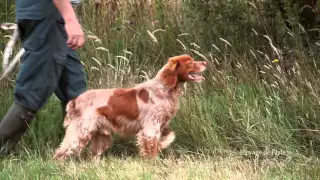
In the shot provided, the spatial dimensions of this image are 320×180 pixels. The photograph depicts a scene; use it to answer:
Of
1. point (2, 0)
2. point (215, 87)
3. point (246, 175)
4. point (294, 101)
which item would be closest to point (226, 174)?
point (246, 175)

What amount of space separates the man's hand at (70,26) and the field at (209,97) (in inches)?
36.5

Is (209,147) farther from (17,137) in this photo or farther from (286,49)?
(286,49)

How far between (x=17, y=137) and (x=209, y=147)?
1.57 metres

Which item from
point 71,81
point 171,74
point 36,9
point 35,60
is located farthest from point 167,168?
point 36,9

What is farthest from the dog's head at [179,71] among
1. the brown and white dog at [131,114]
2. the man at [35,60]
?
the man at [35,60]

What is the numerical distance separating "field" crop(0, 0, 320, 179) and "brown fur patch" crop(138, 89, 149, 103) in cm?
49

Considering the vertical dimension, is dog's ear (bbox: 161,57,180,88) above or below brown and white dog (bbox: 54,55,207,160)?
above

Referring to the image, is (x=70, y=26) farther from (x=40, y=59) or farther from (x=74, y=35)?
(x=40, y=59)

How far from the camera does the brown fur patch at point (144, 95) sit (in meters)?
5.27

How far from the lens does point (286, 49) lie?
23.5 feet

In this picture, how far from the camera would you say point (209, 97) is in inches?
243

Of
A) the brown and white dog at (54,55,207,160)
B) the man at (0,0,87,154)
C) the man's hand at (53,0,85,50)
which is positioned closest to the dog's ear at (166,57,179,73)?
the brown and white dog at (54,55,207,160)

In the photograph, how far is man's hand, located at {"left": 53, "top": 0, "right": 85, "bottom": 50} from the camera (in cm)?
443

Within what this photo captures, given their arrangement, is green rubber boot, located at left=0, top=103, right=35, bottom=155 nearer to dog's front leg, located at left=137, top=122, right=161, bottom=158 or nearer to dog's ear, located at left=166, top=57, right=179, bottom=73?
dog's front leg, located at left=137, top=122, right=161, bottom=158
